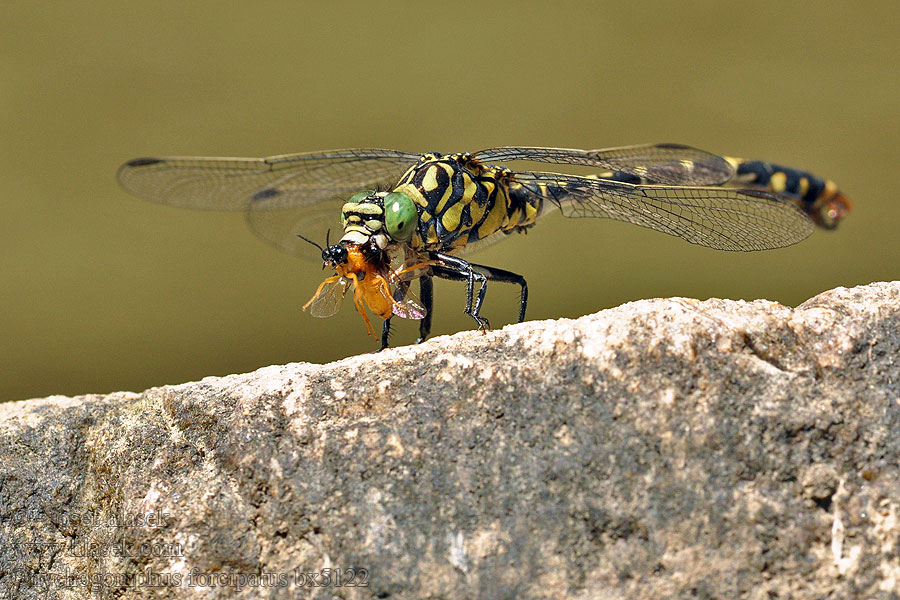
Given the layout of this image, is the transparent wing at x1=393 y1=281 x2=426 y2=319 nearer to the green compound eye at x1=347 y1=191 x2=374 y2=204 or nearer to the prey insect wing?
the prey insect wing

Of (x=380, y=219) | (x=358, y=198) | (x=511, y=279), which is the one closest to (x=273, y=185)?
(x=358, y=198)

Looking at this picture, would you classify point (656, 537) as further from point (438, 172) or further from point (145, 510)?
point (438, 172)

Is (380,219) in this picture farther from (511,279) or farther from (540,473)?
(540,473)

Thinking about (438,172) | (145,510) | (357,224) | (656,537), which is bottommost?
(145,510)

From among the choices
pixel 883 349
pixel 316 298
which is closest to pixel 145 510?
pixel 316 298

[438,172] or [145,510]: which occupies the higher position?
[438,172]

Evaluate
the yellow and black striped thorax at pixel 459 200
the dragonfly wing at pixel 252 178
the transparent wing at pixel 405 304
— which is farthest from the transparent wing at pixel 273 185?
the transparent wing at pixel 405 304
